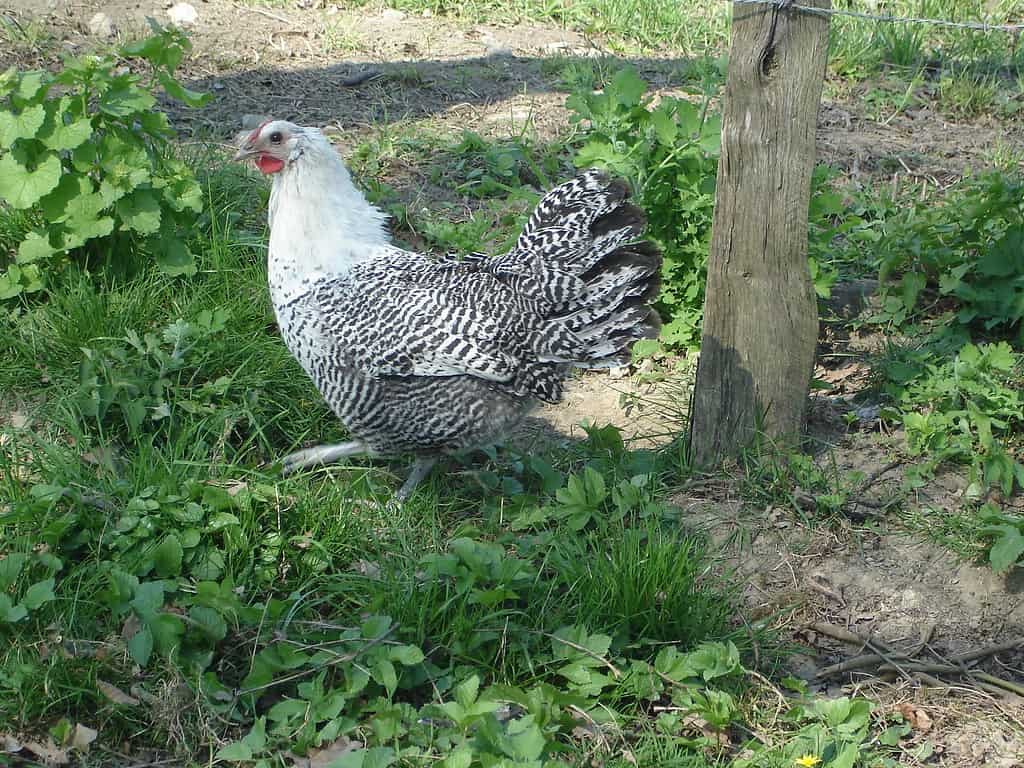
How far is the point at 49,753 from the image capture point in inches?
119

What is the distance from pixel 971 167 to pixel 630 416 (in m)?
3.09

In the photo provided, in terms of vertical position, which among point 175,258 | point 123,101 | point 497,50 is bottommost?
point 175,258

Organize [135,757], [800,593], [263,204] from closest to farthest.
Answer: [135,757], [800,593], [263,204]

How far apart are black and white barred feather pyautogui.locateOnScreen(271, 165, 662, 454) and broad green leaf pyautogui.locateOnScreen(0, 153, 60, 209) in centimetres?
113

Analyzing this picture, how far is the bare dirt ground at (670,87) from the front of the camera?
372 cm

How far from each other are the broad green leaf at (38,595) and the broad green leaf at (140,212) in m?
1.77

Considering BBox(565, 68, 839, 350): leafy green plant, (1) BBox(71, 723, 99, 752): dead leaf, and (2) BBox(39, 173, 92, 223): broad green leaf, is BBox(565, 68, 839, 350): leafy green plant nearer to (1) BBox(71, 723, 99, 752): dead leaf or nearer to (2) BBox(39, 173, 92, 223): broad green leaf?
(2) BBox(39, 173, 92, 223): broad green leaf

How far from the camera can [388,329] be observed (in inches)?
158

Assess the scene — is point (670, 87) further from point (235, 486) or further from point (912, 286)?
point (235, 486)

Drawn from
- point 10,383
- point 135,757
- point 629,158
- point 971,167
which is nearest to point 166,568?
point 135,757

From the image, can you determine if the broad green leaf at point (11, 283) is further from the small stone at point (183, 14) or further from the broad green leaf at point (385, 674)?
the small stone at point (183, 14)

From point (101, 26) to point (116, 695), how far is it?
217 inches

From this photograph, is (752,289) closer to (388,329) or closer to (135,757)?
(388,329)

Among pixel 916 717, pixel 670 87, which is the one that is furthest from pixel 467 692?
pixel 670 87
